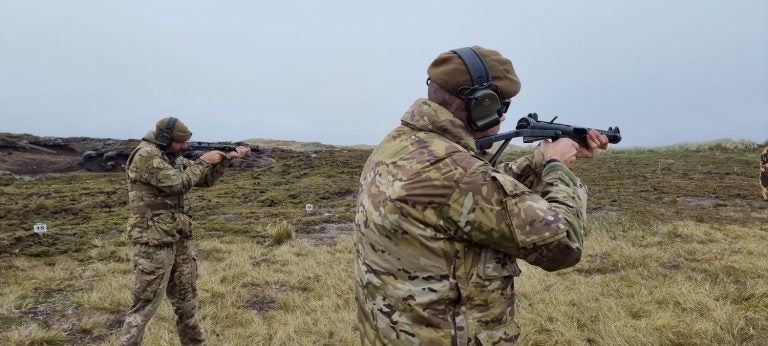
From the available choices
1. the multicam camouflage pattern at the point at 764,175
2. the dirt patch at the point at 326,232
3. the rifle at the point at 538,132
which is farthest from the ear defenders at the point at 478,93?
the dirt patch at the point at 326,232

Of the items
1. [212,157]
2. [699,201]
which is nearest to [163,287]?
[212,157]

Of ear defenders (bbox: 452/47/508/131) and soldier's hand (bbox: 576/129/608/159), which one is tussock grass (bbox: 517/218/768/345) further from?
ear defenders (bbox: 452/47/508/131)

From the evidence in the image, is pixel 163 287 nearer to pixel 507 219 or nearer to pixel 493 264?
pixel 493 264

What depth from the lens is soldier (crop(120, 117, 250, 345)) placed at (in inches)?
162

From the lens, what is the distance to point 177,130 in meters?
4.48

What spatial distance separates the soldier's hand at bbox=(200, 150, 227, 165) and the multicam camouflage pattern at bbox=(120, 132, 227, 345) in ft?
0.53

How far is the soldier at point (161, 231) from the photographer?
411 cm

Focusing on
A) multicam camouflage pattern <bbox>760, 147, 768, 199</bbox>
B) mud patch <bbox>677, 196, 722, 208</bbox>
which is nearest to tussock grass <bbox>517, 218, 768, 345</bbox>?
multicam camouflage pattern <bbox>760, 147, 768, 199</bbox>

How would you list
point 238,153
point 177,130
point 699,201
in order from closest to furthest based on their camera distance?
1. point 177,130
2. point 238,153
3. point 699,201

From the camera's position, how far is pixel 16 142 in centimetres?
3541

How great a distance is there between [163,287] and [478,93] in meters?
3.60

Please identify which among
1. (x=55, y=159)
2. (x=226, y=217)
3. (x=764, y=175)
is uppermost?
(x=764, y=175)

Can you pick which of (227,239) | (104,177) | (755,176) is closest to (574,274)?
(227,239)

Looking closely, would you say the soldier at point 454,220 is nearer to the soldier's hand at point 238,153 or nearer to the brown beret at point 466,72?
the brown beret at point 466,72
